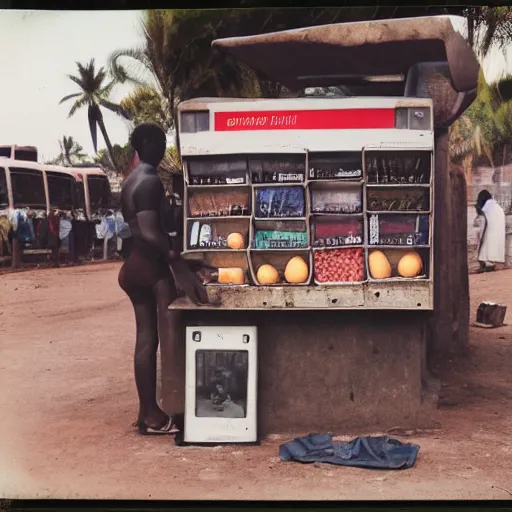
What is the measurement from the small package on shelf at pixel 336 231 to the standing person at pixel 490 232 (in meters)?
0.89

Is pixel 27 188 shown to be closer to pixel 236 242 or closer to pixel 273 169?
pixel 236 242

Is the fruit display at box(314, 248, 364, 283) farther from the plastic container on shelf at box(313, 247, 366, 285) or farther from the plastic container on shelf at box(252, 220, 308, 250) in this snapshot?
the plastic container on shelf at box(252, 220, 308, 250)

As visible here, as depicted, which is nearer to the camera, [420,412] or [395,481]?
[395,481]

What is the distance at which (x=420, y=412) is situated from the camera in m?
6.98

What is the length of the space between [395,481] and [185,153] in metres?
2.70

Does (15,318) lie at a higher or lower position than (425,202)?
lower

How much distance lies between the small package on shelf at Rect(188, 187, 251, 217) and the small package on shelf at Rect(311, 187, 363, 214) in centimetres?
49

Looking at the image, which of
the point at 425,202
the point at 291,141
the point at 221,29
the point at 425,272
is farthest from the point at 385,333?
the point at 221,29

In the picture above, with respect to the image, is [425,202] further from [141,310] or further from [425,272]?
[141,310]

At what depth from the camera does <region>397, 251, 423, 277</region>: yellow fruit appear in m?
6.87

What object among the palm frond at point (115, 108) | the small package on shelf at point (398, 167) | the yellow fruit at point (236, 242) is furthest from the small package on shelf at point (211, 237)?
the small package on shelf at point (398, 167)

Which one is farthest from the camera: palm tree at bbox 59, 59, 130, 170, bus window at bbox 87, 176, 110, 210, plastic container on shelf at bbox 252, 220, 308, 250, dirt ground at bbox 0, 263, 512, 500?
plastic container on shelf at bbox 252, 220, 308, 250

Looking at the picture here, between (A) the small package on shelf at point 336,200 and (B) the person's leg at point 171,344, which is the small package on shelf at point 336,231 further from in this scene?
(B) the person's leg at point 171,344

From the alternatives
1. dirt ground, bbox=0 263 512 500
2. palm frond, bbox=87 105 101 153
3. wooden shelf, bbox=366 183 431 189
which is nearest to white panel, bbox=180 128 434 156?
wooden shelf, bbox=366 183 431 189
